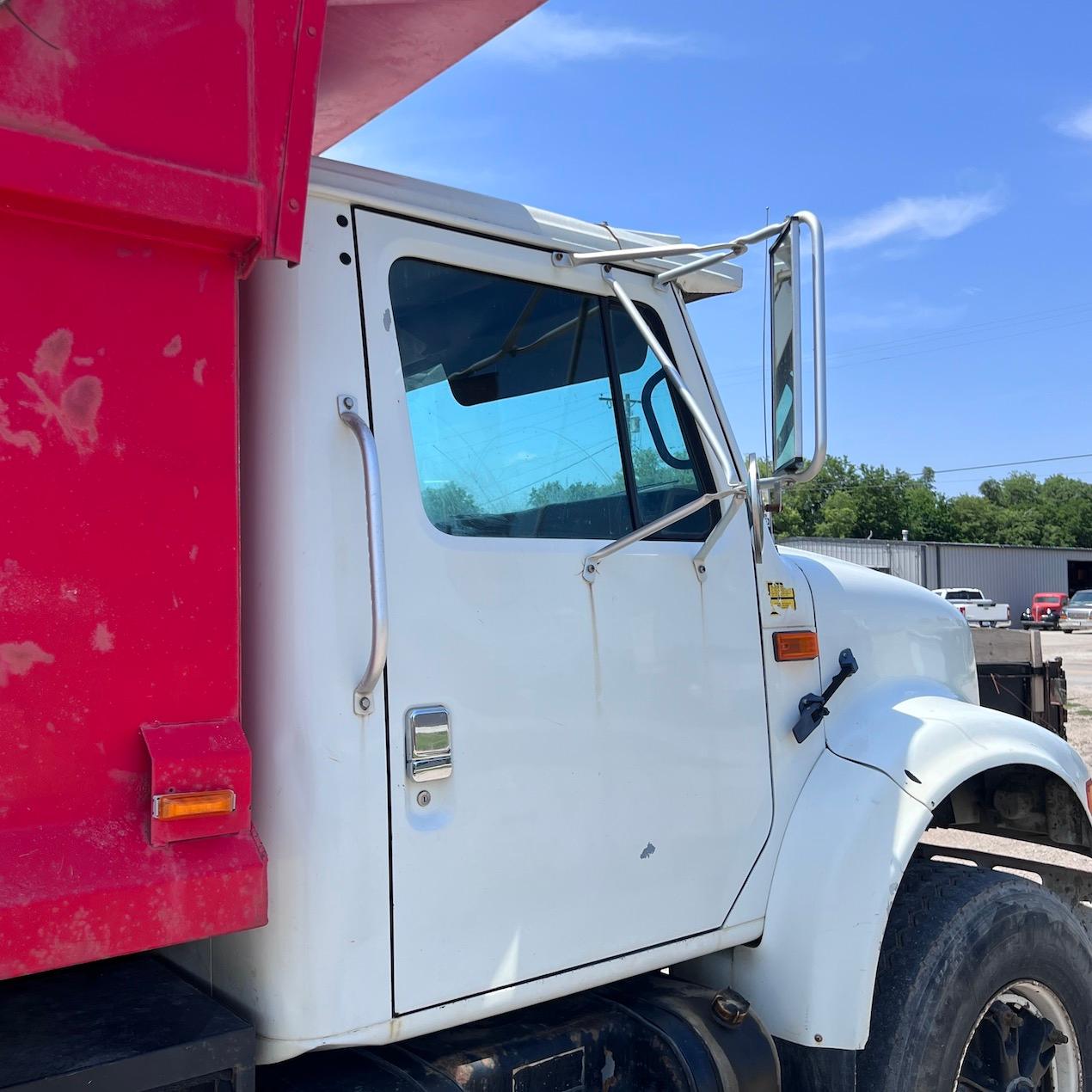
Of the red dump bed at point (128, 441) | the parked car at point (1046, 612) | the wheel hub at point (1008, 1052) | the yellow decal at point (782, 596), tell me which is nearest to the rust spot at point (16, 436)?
the red dump bed at point (128, 441)

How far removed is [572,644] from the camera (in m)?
2.33

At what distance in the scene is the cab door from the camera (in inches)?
82.4

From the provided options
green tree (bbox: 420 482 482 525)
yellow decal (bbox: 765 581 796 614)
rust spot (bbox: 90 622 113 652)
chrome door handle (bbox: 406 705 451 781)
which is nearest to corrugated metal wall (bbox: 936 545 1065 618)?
yellow decal (bbox: 765 581 796 614)

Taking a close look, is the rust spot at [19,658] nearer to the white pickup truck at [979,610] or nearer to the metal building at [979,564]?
the white pickup truck at [979,610]

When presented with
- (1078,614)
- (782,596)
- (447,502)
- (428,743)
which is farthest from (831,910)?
(1078,614)

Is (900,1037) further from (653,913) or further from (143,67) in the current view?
(143,67)

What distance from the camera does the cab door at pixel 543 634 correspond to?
2.09 meters

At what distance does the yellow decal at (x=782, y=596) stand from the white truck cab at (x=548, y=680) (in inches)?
0.5

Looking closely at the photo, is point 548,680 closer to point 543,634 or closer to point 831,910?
point 543,634

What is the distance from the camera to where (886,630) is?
323cm

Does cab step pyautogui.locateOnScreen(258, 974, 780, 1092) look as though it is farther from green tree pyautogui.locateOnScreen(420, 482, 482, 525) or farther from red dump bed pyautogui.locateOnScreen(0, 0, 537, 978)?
green tree pyautogui.locateOnScreen(420, 482, 482, 525)

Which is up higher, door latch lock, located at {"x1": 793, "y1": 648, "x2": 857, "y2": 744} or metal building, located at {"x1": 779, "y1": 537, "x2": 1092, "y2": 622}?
metal building, located at {"x1": 779, "y1": 537, "x2": 1092, "y2": 622}

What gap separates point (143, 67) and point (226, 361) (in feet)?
1.49

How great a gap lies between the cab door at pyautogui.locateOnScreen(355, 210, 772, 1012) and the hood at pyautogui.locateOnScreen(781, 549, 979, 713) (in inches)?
14.8
